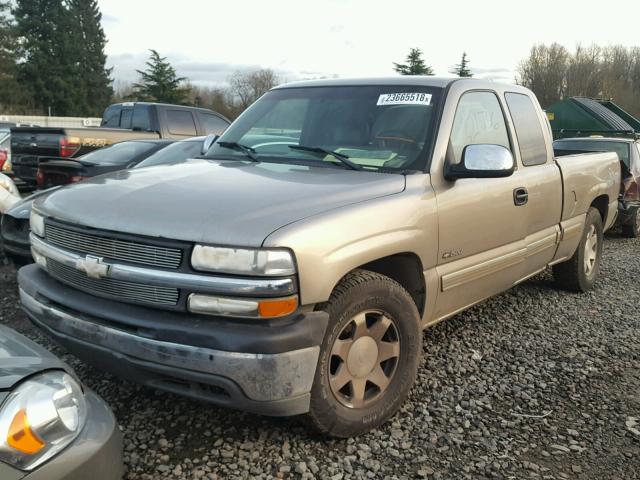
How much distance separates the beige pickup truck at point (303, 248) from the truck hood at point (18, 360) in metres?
0.46

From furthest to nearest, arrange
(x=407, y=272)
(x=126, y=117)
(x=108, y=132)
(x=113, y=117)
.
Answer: (x=113, y=117)
(x=126, y=117)
(x=108, y=132)
(x=407, y=272)

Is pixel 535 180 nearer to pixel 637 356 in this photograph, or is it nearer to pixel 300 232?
pixel 637 356

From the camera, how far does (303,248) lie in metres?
2.42

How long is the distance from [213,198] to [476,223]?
5.63 ft

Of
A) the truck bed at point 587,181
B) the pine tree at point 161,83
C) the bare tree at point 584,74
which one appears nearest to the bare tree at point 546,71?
the bare tree at point 584,74

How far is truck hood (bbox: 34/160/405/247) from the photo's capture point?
2.45 meters

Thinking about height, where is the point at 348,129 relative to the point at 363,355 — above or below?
above

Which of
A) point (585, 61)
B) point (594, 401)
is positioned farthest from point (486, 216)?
point (585, 61)

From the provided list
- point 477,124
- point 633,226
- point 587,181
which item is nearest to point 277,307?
point 477,124

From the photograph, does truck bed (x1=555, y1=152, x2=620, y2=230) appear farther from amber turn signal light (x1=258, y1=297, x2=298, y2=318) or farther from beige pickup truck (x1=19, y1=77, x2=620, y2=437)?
amber turn signal light (x1=258, y1=297, x2=298, y2=318)

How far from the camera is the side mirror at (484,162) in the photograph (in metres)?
3.27

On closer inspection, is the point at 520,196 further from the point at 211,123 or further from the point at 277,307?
the point at 211,123

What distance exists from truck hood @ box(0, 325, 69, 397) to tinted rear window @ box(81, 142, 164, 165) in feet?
17.6

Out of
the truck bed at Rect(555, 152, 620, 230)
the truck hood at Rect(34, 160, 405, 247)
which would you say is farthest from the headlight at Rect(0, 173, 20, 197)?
the truck bed at Rect(555, 152, 620, 230)
